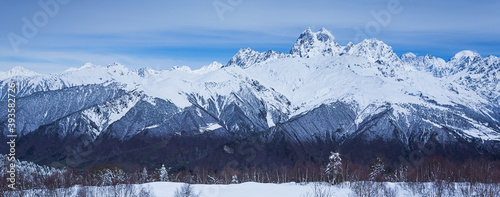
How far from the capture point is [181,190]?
343 feet

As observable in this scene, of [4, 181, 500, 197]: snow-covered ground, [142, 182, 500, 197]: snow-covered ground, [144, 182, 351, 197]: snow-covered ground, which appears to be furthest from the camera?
[144, 182, 351, 197]: snow-covered ground

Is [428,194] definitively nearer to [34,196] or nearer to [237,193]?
[237,193]

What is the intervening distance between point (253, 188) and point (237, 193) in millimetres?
7150

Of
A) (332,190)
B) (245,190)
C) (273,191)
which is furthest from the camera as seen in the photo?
(332,190)

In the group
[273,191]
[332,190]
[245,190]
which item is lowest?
[332,190]

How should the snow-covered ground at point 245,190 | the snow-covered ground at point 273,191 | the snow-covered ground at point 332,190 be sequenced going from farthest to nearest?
the snow-covered ground at point 245,190 < the snow-covered ground at point 332,190 < the snow-covered ground at point 273,191

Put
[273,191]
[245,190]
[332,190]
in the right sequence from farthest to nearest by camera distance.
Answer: [332,190], [245,190], [273,191]

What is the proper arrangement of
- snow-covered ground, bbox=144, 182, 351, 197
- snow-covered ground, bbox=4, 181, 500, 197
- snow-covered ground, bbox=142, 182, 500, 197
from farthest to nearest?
snow-covered ground, bbox=144, 182, 351, 197 → snow-covered ground, bbox=142, 182, 500, 197 → snow-covered ground, bbox=4, 181, 500, 197

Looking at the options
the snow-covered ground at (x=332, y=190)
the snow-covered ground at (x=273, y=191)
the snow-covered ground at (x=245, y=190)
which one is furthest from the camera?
the snow-covered ground at (x=245, y=190)

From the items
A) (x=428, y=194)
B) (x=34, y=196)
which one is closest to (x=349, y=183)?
(x=428, y=194)

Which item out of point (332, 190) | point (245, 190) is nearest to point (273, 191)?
point (245, 190)

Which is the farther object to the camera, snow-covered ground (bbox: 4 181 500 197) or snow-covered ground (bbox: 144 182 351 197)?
snow-covered ground (bbox: 144 182 351 197)

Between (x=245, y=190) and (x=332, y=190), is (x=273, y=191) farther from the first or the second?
(x=332, y=190)

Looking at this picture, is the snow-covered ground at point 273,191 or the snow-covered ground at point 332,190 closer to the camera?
the snow-covered ground at point 273,191
